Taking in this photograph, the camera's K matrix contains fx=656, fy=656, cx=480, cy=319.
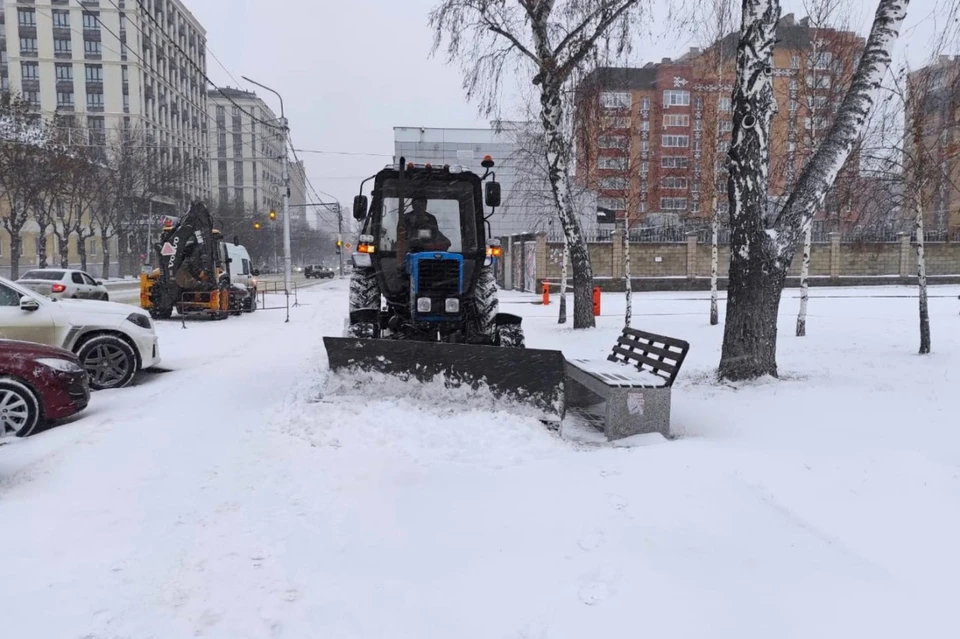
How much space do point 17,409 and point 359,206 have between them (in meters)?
4.22

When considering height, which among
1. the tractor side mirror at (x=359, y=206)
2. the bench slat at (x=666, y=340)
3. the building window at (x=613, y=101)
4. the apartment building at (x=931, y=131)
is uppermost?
the building window at (x=613, y=101)

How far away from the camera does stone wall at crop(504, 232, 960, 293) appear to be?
33.1 meters

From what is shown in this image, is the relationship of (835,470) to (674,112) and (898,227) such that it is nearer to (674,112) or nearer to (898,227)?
(898,227)

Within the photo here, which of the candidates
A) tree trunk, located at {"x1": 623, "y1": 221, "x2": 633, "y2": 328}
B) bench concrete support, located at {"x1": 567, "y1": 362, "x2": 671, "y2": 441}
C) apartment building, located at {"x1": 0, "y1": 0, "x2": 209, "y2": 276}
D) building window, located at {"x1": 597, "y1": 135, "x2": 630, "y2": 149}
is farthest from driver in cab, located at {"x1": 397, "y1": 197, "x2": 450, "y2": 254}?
apartment building, located at {"x1": 0, "y1": 0, "x2": 209, "y2": 276}

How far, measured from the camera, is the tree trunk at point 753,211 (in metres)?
8.20

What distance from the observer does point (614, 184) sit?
19.6 metres

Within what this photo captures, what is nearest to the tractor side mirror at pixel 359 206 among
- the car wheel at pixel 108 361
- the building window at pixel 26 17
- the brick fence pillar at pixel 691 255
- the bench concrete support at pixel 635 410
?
the car wheel at pixel 108 361

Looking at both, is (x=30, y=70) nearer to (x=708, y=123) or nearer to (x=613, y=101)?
(x=613, y=101)

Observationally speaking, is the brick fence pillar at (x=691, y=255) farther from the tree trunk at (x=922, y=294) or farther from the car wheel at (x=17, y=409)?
the car wheel at (x=17, y=409)

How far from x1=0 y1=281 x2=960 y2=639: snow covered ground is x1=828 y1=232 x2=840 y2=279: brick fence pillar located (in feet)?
99.8

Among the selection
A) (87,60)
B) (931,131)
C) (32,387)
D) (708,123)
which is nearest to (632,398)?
(32,387)

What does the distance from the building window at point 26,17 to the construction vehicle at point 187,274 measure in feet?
265

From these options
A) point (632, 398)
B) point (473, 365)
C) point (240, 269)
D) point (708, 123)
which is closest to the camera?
point (632, 398)

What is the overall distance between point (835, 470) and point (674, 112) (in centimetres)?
4818
